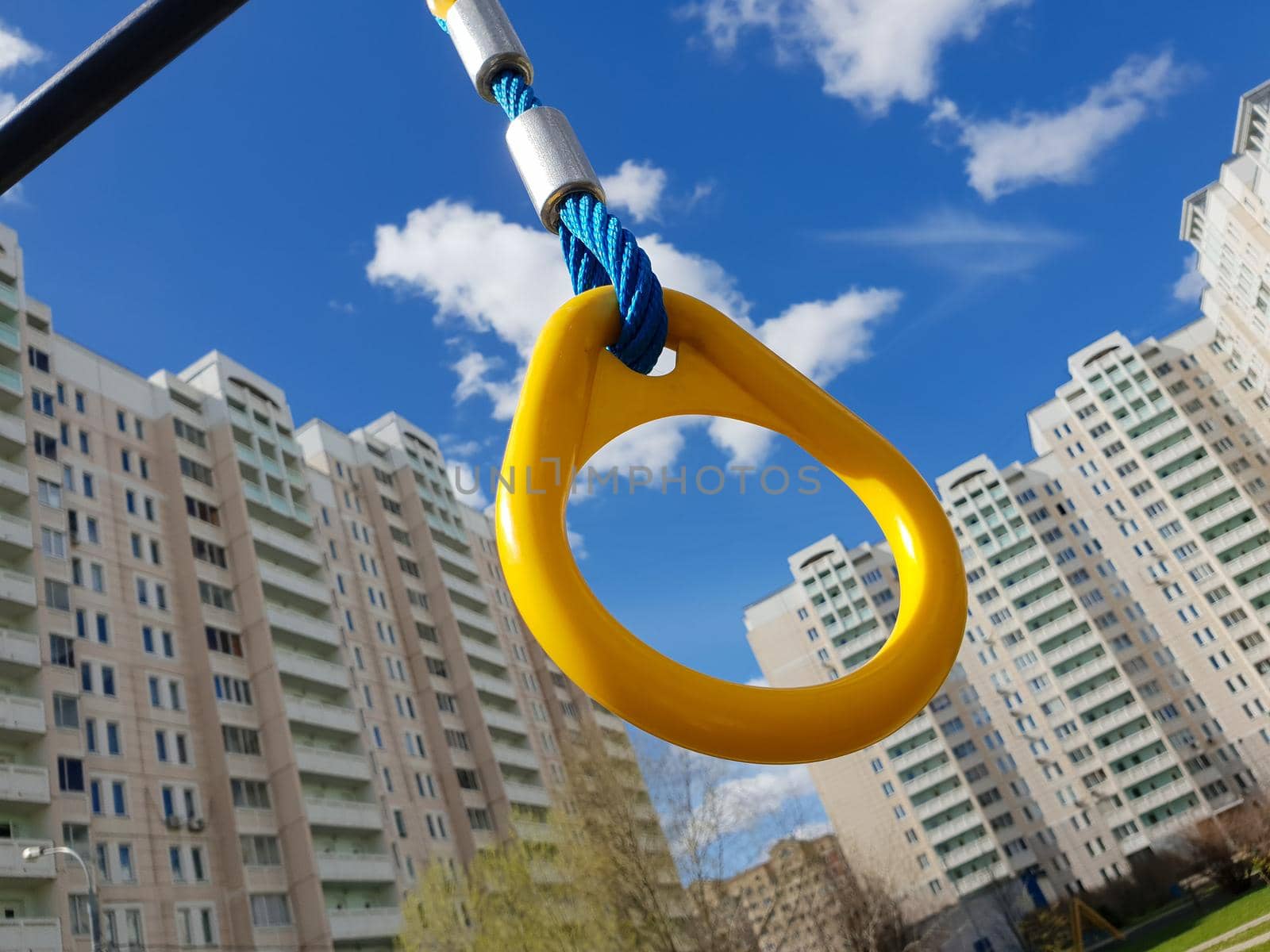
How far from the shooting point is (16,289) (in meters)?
35.4

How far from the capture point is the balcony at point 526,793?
47469 millimetres

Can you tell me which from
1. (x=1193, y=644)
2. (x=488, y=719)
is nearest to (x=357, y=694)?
(x=488, y=719)

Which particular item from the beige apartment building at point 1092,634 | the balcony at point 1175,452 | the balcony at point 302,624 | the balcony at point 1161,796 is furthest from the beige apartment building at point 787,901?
the balcony at point 1175,452

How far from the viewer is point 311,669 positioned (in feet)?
129

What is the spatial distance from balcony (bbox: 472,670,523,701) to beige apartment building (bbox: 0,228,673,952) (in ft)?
0.48

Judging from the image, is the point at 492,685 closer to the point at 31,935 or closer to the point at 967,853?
the point at 31,935

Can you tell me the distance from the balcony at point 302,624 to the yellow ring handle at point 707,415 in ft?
127

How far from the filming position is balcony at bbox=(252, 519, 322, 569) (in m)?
40.7

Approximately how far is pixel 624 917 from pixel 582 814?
3105 mm

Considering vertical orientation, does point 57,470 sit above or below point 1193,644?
above

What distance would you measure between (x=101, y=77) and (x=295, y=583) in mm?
41708

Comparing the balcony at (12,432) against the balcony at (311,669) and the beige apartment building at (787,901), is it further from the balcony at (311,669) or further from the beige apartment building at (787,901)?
the beige apartment building at (787,901)

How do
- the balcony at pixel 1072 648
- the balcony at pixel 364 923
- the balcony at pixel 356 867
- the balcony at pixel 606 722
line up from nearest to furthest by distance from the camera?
the balcony at pixel 364 923 < the balcony at pixel 356 867 < the balcony at pixel 606 722 < the balcony at pixel 1072 648

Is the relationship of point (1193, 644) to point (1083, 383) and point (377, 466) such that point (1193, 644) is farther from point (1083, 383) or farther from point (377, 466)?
point (377, 466)
